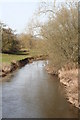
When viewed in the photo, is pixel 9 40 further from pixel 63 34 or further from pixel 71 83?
pixel 71 83

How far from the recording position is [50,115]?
10977 millimetres

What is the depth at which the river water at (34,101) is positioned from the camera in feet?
36.4

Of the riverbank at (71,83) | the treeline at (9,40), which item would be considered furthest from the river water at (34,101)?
the treeline at (9,40)

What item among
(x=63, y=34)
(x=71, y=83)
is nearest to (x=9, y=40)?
(x=63, y=34)

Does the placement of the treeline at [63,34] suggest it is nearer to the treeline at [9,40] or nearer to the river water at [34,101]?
the river water at [34,101]

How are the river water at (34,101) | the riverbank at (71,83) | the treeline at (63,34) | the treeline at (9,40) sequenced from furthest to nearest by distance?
the treeline at (9,40)
the treeline at (63,34)
the riverbank at (71,83)
the river water at (34,101)

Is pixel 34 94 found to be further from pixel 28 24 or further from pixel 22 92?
pixel 28 24

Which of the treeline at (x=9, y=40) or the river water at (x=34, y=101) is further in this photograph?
the treeline at (x=9, y=40)

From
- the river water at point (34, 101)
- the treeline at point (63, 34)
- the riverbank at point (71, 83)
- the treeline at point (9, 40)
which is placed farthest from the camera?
the treeline at point (9, 40)

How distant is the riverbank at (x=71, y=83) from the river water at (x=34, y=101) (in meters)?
0.32

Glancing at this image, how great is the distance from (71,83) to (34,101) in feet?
9.17

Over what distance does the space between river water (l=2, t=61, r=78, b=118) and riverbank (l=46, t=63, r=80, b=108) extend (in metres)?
0.32

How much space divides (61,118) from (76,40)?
808cm

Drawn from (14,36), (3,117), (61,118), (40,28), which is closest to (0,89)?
(3,117)
